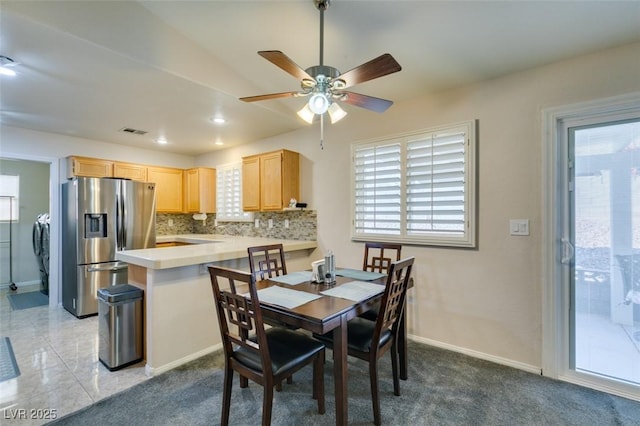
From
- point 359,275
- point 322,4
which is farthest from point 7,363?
point 322,4

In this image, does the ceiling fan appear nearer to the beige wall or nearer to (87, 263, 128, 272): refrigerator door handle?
the beige wall

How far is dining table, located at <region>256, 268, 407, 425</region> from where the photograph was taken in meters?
1.57

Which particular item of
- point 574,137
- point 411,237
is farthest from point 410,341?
point 574,137

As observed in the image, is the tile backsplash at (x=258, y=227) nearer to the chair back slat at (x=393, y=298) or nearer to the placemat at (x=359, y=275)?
the placemat at (x=359, y=275)

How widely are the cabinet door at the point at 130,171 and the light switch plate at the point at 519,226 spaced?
5.22 m

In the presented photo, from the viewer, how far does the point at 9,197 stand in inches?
203

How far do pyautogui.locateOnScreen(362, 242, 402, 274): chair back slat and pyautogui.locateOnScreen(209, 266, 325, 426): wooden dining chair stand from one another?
1182 mm

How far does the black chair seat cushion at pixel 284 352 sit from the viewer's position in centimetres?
161

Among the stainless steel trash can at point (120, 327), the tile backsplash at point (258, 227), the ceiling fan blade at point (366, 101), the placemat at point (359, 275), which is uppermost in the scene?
the ceiling fan blade at point (366, 101)

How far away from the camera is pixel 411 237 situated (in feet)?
9.78

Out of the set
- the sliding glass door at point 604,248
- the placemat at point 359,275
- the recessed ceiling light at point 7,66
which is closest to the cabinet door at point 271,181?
the placemat at point 359,275

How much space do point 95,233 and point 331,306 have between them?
12.2 feet

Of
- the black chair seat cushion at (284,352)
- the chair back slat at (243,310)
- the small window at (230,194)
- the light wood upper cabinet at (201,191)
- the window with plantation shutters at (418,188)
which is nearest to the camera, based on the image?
the chair back slat at (243,310)

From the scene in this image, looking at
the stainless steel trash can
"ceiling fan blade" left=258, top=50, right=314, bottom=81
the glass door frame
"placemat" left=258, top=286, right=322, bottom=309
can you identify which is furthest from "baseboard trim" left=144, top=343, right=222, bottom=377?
the glass door frame
